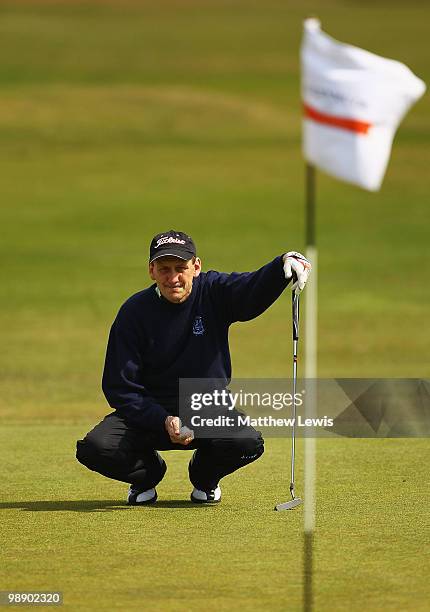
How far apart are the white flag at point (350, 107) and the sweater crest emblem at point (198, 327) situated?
101cm

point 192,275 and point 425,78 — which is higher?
point 425,78

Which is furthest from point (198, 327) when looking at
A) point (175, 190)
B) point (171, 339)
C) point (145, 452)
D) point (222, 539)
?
point (175, 190)

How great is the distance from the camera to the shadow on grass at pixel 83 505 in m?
7.43

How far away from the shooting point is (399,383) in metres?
11.0

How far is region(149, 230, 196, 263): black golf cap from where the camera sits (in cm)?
729

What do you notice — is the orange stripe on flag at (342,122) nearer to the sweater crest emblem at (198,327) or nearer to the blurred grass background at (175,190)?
the sweater crest emblem at (198,327)

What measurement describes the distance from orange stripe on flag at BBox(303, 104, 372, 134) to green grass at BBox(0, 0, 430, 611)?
1847 mm

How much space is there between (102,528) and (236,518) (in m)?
0.66

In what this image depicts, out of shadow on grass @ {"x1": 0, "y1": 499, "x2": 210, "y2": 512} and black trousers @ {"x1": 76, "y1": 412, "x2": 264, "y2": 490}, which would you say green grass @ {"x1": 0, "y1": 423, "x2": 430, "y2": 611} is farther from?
black trousers @ {"x1": 76, "y1": 412, "x2": 264, "y2": 490}

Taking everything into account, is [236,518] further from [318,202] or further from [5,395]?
[318,202]

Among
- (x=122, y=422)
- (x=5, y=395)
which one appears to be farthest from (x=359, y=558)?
(x=5, y=395)

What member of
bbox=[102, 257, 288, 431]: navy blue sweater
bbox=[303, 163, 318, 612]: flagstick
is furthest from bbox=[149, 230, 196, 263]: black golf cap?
bbox=[303, 163, 318, 612]: flagstick

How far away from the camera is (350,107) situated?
23.0ft

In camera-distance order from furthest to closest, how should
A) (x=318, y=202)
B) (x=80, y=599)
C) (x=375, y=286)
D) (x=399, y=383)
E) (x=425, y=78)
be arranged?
(x=425, y=78)
(x=318, y=202)
(x=375, y=286)
(x=399, y=383)
(x=80, y=599)
